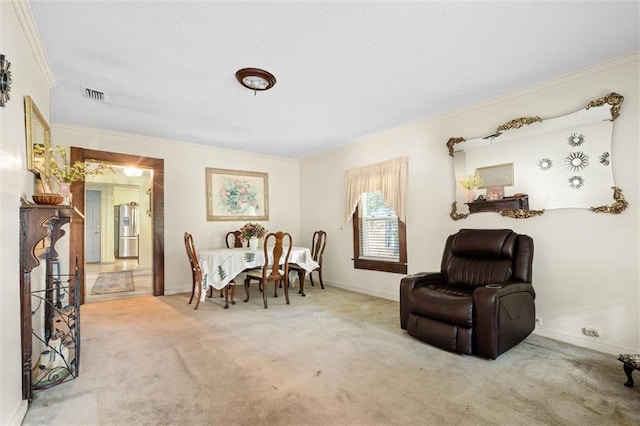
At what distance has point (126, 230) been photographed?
399 inches

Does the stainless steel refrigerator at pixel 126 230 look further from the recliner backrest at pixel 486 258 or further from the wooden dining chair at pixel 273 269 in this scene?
the recliner backrest at pixel 486 258

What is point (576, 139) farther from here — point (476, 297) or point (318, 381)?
point (318, 381)

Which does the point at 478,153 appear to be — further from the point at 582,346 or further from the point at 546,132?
the point at 582,346

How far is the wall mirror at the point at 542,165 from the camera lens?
8.96 feet

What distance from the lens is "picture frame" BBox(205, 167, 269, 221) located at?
553cm

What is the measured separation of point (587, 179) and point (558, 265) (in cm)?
83

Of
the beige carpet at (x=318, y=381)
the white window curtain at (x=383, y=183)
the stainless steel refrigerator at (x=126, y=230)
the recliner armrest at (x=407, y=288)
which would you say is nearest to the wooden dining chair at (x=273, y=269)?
the beige carpet at (x=318, y=381)

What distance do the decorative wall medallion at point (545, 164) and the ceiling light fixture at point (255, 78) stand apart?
8.99 feet

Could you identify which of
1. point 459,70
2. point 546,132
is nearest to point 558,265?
point 546,132

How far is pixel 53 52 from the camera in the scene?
2500mm

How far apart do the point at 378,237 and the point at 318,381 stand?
2.97 metres

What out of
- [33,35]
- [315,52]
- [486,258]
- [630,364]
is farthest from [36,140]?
[630,364]

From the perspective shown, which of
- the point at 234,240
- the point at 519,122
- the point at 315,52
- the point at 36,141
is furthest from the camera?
the point at 234,240

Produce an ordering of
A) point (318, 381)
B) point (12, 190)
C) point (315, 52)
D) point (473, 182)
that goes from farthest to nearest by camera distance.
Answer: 1. point (473, 182)
2. point (315, 52)
3. point (318, 381)
4. point (12, 190)
